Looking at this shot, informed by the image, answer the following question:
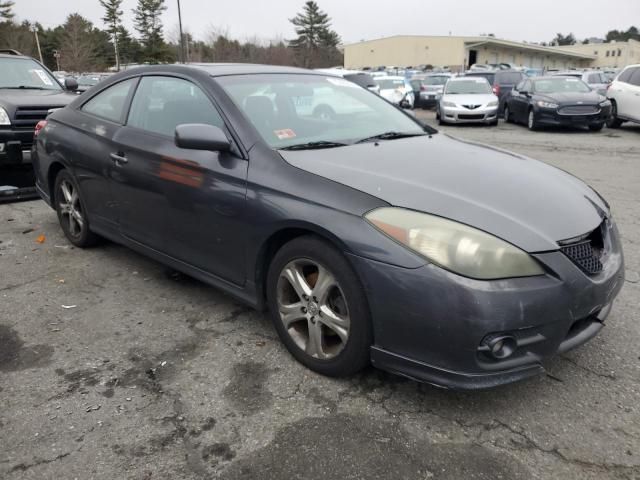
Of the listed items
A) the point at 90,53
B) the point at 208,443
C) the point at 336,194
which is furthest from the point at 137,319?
the point at 90,53

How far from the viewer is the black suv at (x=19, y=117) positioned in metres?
6.60

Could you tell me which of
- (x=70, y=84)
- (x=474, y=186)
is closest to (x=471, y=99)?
(x=70, y=84)

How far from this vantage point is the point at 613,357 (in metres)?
2.97

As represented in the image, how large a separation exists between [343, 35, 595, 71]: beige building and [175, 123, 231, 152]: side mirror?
2780 inches

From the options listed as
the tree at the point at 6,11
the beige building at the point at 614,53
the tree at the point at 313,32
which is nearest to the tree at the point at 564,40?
the beige building at the point at 614,53

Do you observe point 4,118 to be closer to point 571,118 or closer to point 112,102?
point 112,102

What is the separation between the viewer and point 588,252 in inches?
99.7

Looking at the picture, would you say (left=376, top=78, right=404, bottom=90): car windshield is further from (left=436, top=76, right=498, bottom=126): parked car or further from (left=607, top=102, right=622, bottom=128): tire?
(left=607, top=102, right=622, bottom=128): tire

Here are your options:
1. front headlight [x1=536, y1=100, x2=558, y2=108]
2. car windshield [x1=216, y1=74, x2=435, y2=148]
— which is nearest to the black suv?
car windshield [x1=216, y1=74, x2=435, y2=148]

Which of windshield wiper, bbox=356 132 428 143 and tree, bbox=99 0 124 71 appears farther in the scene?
tree, bbox=99 0 124 71

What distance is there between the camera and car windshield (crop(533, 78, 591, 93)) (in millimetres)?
14781

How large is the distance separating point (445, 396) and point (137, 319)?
199 cm

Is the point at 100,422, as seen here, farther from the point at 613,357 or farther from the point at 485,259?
the point at 613,357

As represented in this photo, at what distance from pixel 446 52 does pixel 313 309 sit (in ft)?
263
